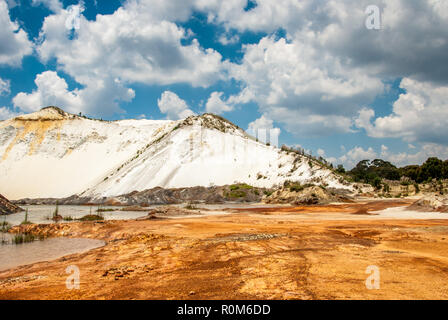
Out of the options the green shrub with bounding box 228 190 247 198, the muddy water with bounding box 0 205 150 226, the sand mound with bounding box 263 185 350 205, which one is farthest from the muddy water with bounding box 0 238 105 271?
the green shrub with bounding box 228 190 247 198

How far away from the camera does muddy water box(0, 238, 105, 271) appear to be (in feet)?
34.1

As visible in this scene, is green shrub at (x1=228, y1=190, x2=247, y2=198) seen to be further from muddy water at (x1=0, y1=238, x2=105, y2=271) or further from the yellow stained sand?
the yellow stained sand

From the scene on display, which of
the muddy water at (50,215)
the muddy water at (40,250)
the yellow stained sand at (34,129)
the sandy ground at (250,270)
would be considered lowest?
the muddy water at (50,215)

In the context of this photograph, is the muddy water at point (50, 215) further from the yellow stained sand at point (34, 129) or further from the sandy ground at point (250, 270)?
the yellow stained sand at point (34, 129)

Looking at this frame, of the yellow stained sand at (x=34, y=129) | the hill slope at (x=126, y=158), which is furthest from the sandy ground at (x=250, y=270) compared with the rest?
the yellow stained sand at (x=34, y=129)

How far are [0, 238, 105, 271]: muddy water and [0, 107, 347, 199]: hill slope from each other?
3988cm

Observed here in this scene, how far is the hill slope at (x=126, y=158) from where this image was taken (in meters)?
56.0

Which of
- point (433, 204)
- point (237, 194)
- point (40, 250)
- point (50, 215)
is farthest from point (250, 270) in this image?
point (237, 194)

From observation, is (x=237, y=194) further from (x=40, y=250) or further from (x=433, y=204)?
(x=40, y=250)

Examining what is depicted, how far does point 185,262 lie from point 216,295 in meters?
2.95

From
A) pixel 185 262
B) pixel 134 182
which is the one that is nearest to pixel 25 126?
pixel 134 182

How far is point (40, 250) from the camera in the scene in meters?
Answer: 12.2

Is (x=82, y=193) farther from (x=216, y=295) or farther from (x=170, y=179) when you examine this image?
(x=216, y=295)

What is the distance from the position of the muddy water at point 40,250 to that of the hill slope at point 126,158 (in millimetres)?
39878
